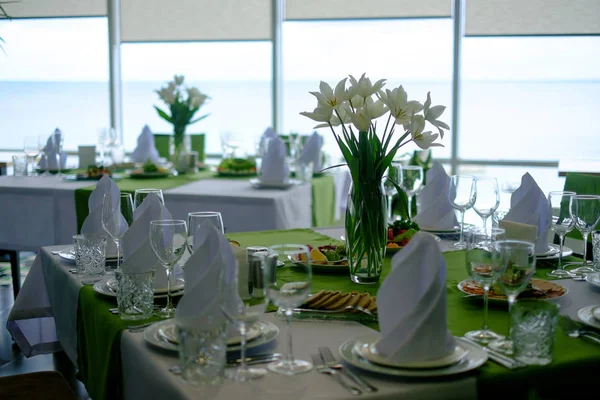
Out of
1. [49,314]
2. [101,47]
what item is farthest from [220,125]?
[49,314]

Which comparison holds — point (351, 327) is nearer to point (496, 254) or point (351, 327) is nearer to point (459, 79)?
point (496, 254)

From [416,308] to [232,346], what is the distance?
34cm

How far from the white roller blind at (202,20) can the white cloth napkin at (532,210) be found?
4.77 meters

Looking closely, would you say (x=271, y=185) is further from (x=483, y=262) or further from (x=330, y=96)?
(x=483, y=262)

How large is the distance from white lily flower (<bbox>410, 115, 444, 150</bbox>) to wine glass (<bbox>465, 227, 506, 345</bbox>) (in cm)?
40

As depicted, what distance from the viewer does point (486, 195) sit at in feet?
6.11

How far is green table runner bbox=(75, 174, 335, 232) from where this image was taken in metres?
3.73

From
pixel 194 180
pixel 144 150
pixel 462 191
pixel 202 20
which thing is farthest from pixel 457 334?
pixel 202 20

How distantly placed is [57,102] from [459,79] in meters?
34.4

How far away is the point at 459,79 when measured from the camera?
6027mm

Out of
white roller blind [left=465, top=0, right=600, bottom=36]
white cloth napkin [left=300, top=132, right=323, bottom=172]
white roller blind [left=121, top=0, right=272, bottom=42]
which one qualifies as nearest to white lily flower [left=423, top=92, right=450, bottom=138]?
white cloth napkin [left=300, top=132, right=323, bottom=172]

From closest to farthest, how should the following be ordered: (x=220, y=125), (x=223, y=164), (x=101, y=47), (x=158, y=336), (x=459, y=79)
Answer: (x=158, y=336) < (x=223, y=164) < (x=459, y=79) < (x=220, y=125) < (x=101, y=47)

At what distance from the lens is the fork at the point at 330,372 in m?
1.11

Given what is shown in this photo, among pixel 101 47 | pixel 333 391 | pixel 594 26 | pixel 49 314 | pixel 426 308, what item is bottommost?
pixel 49 314
